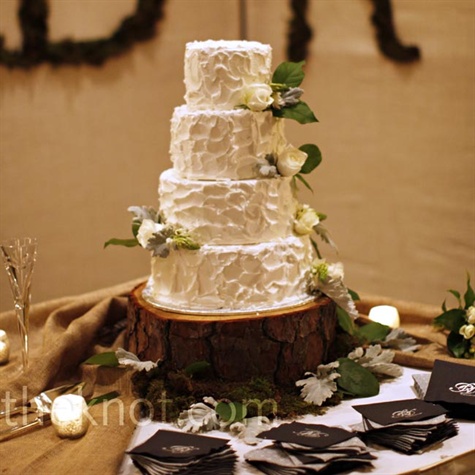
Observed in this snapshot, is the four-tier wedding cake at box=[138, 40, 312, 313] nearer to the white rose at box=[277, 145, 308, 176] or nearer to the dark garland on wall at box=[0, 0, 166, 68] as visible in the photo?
the white rose at box=[277, 145, 308, 176]

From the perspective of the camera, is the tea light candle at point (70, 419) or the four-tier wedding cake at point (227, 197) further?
the four-tier wedding cake at point (227, 197)

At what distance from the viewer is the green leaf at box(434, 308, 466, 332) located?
2.45 meters

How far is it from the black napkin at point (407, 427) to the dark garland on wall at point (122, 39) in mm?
1512

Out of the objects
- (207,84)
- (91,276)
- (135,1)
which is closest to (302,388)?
(207,84)

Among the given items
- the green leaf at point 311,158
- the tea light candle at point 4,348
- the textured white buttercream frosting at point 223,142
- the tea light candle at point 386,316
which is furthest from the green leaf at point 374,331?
the tea light candle at point 4,348

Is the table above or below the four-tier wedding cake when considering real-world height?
below

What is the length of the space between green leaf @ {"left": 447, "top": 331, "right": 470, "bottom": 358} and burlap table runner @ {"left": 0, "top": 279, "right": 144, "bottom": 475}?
3.03 feet

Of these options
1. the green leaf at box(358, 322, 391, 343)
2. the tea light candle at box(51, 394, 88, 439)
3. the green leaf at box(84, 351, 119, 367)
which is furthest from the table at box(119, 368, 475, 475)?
the green leaf at box(358, 322, 391, 343)

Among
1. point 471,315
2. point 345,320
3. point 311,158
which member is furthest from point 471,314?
point 311,158

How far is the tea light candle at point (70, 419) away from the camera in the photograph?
1.93m

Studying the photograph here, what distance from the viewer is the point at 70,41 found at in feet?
9.93

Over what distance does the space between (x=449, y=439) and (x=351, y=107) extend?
1674mm

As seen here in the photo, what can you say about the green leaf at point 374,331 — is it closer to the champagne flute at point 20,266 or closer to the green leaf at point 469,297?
the green leaf at point 469,297

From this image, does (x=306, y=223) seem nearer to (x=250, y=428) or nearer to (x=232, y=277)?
(x=232, y=277)
